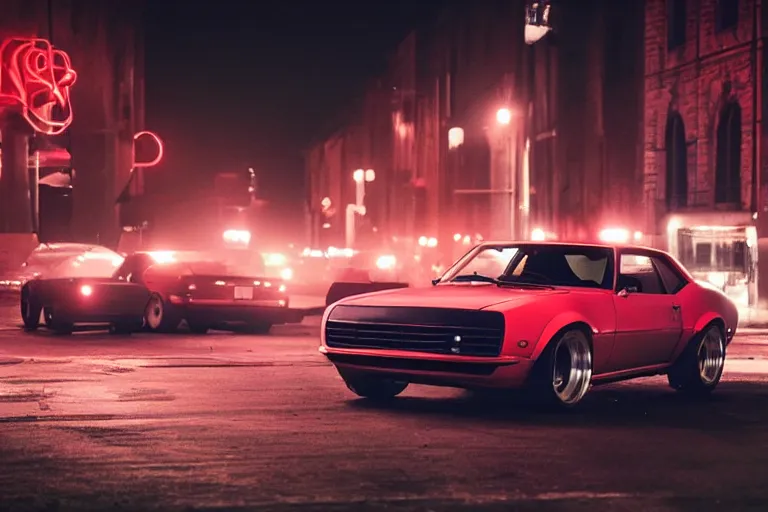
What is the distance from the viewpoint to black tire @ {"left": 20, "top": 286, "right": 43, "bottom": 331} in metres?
22.1

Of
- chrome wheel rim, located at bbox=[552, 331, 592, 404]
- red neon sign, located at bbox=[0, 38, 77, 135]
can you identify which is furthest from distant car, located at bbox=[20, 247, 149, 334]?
red neon sign, located at bbox=[0, 38, 77, 135]

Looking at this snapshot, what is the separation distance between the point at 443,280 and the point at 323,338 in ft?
4.87

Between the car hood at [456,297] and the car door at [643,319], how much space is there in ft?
2.52

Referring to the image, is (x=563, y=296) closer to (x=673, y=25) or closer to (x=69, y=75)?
(x=673, y=25)

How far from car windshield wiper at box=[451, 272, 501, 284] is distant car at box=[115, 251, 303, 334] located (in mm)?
9844

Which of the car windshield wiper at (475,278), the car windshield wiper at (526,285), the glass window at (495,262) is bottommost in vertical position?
the car windshield wiper at (526,285)

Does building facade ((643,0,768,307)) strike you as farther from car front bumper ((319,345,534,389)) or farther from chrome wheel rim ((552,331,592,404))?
car front bumper ((319,345,534,389))

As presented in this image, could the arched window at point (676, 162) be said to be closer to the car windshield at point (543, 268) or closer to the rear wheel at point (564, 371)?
the car windshield at point (543, 268)

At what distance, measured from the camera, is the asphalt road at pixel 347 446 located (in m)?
7.25

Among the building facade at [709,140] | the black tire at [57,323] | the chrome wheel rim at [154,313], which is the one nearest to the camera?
the black tire at [57,323]

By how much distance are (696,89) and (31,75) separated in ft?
66.8

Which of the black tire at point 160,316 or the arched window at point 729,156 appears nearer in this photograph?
the black tire at point 160,316

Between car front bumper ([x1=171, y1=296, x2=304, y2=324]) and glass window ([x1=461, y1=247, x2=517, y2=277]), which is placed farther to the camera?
car front bumper ([x1=171, y1=296, x2=304, y2=324])

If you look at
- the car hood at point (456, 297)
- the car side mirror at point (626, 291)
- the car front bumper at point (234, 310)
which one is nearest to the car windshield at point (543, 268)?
the car side mirror at point (626, 291)
